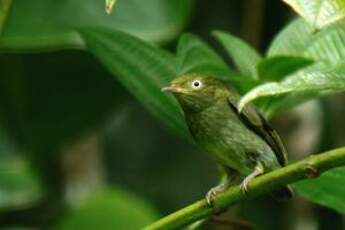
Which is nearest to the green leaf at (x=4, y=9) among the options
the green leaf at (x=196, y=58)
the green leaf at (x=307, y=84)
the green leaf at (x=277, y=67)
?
the green leaf at (x=196, y=58)

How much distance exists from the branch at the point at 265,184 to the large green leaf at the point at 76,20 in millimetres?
1684

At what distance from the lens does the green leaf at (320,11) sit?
1.13 m

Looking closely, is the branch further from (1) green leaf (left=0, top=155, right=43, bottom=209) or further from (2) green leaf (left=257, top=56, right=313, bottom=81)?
(1) green leaf (left=0, top=155, right=43, bottom=209)

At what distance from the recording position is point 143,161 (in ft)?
13.7

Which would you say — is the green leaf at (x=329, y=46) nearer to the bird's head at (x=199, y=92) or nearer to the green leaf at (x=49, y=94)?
the bird's head at (x=199, y=92)

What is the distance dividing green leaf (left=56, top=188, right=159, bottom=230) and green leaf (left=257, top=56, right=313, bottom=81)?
1.26 m

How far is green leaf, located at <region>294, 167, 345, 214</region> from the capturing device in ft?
5.08

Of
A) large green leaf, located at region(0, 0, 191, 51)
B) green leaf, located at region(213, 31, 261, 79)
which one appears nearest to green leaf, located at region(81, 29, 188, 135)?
green leaf, located at region(213, 31, 261, 79)

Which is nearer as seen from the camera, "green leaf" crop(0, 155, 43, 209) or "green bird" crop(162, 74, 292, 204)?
"green bird" crop(162, 74, 292, 204)

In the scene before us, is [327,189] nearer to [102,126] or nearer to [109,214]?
[109,214]

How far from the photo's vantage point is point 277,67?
1647 mm

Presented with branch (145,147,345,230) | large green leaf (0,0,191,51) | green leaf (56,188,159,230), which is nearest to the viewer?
branch (145,147,345,230)

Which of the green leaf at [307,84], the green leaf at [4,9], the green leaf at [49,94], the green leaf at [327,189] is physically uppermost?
the green leaf at [307,84]

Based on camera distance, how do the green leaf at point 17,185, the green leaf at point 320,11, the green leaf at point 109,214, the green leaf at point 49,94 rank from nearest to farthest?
the green leaf at point 320,11
the green leaf at point 109,214
the green leaf at point 17,185
the green leaf at point 49,94
